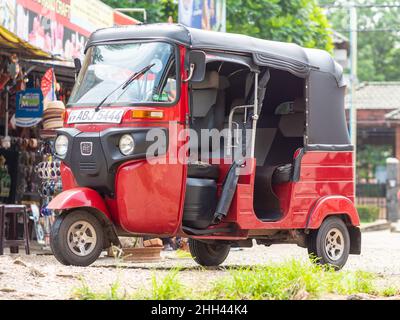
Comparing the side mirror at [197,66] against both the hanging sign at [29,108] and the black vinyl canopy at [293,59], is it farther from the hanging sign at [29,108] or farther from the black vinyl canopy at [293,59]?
the hanging sign at [29,108]

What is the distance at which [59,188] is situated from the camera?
626 inches

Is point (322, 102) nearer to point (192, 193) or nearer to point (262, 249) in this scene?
point (192, 193)

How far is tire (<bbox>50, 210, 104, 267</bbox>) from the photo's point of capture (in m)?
11.5

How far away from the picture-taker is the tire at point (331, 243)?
45.1 ft

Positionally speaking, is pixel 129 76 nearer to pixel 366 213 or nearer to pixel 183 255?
pixel 183 255

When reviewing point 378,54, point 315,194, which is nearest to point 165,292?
point 315,194

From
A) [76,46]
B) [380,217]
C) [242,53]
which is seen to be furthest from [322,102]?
[380,217]

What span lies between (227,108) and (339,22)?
62.3 meters

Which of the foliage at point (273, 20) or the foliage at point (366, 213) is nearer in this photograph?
the foliage at point (273, 20)

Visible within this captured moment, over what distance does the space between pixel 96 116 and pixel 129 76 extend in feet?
1.94

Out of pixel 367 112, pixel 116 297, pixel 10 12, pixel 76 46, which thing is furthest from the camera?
pixel 367 112

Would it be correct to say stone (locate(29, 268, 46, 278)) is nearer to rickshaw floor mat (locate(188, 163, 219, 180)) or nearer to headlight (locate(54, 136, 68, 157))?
headlight (locate(54, 136, 68, 157))

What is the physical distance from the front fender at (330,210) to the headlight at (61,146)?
338 cm

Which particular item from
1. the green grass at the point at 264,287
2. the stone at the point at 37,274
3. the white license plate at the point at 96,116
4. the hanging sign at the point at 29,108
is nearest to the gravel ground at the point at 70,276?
the stone at the point at 37,274
